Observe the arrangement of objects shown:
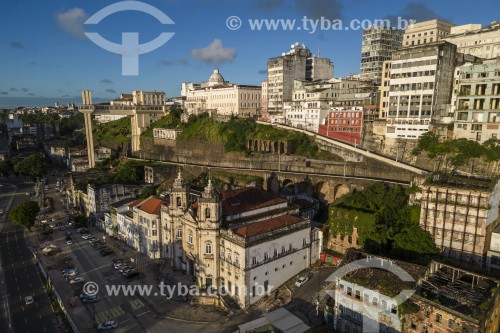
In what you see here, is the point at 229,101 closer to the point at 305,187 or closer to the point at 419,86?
the point at 305,187

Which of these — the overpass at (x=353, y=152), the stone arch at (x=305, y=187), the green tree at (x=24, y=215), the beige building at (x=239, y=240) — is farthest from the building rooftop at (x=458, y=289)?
the green tree at (x=24, y=215)

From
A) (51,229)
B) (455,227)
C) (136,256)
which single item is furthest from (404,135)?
(51,229)

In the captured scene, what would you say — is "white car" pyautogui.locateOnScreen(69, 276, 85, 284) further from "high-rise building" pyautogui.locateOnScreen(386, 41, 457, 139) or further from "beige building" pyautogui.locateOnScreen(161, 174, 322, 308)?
"high-rise building" pyautogui.locateOnScreen(386, 41, 457, 139)

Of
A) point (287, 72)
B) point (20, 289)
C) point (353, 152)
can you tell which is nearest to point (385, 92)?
point (353, 152)

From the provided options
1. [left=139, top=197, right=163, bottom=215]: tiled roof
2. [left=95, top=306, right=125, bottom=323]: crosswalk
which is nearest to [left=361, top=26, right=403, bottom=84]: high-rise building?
[left=139, top=197, right=163, bottom=215]: tiled roof

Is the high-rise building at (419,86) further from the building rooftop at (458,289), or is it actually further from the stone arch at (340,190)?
the building rooftop at (458,289)
